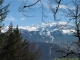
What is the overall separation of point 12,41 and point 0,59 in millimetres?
5981

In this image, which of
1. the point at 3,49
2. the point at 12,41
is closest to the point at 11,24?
the point at 12,41

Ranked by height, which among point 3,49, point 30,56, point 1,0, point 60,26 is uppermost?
point 1,0

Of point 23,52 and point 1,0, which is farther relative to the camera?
point 23,52

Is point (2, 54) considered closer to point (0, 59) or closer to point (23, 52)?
point (0, 59)

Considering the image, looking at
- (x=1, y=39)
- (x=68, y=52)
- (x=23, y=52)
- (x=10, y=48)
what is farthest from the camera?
(x=23, y=52)

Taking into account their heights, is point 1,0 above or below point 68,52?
above

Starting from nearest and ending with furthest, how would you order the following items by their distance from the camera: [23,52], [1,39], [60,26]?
[60,26] → [1,39] → [23,52]

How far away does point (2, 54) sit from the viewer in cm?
2622

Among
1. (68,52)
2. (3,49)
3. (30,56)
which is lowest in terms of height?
(30,56)

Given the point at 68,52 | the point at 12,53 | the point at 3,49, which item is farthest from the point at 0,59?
the point at 68,52

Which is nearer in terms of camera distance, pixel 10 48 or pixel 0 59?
pixel 0 59

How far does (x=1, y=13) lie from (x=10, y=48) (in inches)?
227

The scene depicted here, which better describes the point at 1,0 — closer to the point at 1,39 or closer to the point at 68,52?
the point at 1,39

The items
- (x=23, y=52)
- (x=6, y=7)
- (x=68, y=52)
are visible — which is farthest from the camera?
(x=23, y=52)
